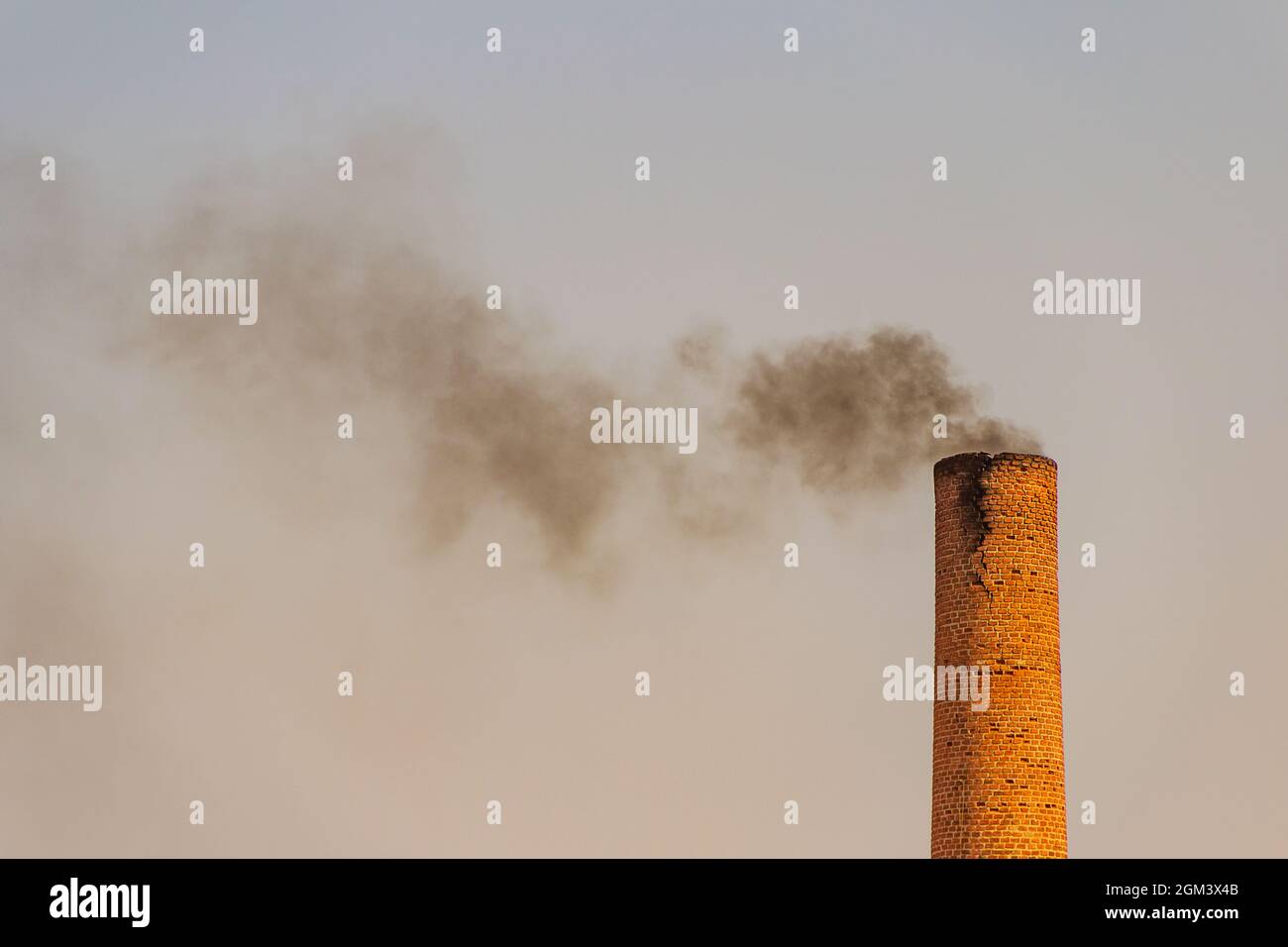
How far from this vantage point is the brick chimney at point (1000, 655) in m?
36.9

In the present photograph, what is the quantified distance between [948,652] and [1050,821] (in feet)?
8.50

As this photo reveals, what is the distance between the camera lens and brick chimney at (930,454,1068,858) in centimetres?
3691

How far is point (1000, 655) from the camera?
122ft
